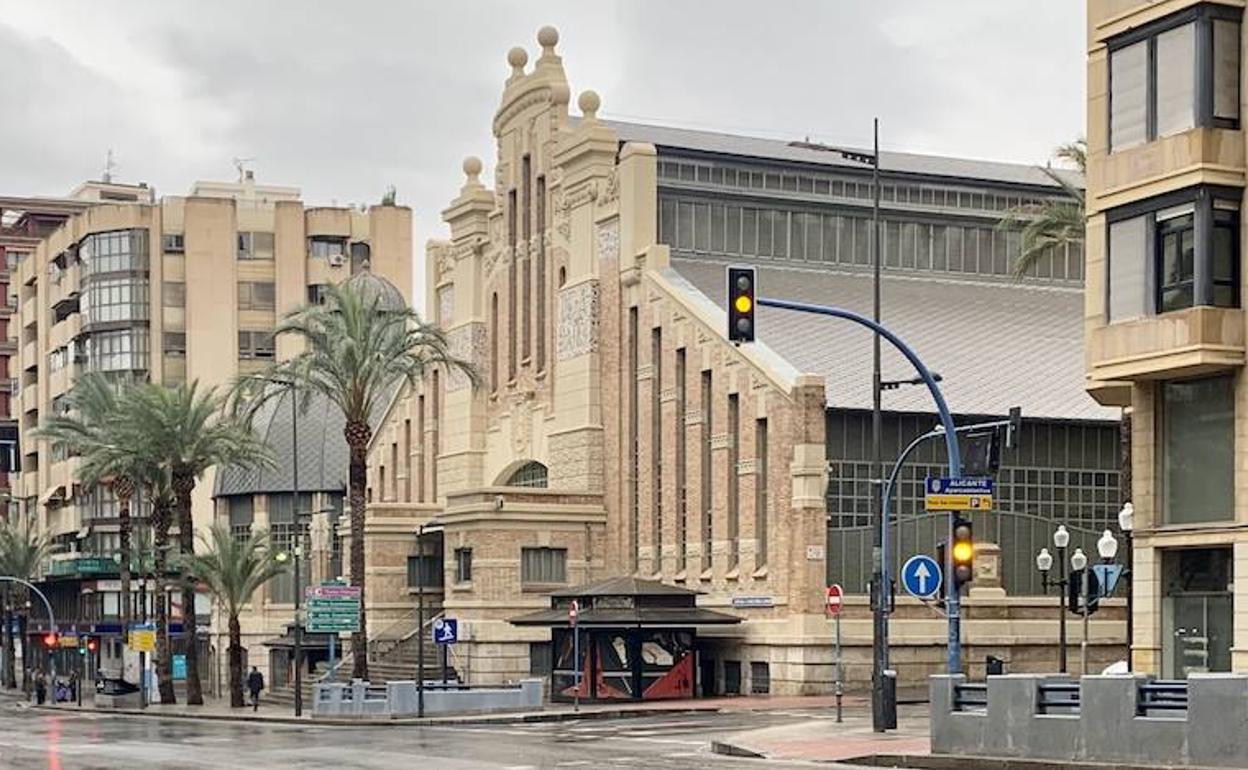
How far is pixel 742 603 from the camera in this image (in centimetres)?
6594

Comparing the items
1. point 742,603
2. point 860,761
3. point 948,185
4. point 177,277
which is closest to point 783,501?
point 742,603

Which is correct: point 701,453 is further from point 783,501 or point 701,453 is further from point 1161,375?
point 1161,375

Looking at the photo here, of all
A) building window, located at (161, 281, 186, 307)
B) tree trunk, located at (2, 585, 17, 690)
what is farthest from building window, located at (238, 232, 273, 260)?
tree trunk, located at (2, 585, 17, 690)

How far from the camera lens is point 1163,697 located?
3034 cm

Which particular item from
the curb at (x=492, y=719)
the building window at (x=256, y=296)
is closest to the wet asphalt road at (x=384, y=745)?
the curb at (x=492, y=719)

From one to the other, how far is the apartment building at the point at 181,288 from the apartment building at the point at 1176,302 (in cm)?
8265

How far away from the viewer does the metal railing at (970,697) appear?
111 feet

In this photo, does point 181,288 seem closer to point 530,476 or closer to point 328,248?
point 328,248

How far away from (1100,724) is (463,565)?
44.7 meters

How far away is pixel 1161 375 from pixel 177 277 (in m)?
90.2

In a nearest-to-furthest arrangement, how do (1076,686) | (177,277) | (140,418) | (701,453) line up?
(1076,686) → (701,453) → (140,418) → (177,277)

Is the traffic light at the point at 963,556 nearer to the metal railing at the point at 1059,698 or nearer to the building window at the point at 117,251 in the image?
the metal railing at the point at 1059,698

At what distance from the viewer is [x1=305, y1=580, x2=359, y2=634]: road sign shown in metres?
64.9

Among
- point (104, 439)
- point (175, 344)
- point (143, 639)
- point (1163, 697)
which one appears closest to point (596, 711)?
point (143, 639)
